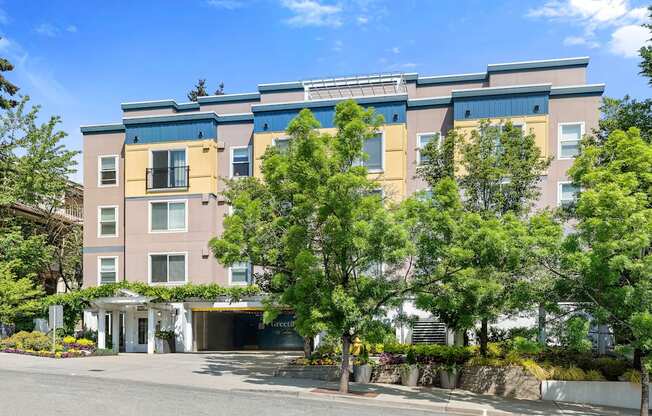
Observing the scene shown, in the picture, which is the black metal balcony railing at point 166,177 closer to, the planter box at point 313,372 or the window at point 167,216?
the window at point 167,216

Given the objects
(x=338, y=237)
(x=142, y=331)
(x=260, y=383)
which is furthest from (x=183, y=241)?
(x=338, y=237)

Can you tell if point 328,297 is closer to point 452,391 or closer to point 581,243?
point 452,391

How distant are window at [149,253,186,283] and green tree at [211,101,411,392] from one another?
11921 mm

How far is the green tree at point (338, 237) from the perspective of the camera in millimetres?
17719

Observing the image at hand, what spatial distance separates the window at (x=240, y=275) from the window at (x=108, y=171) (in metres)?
7.76

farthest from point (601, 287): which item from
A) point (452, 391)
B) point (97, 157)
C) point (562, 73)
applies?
point (97, 157)

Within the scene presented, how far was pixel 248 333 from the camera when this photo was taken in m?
38.8

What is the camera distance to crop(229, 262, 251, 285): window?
31094mm

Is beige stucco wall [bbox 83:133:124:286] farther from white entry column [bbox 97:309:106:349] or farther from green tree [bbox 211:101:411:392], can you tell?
green tree [bbox 211:101:411:392]

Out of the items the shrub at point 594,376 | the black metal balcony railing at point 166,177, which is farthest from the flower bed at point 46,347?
the shrub at point 594,376

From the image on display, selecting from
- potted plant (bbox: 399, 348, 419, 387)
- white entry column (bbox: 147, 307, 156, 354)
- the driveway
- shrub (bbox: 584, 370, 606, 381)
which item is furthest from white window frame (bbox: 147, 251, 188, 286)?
shrub (bbox: 584, 370, 606, 381)

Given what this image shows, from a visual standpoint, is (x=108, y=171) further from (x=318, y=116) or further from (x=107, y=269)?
(x=318, y=116)

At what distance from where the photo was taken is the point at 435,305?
18594mm

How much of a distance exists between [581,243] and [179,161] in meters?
20.9
